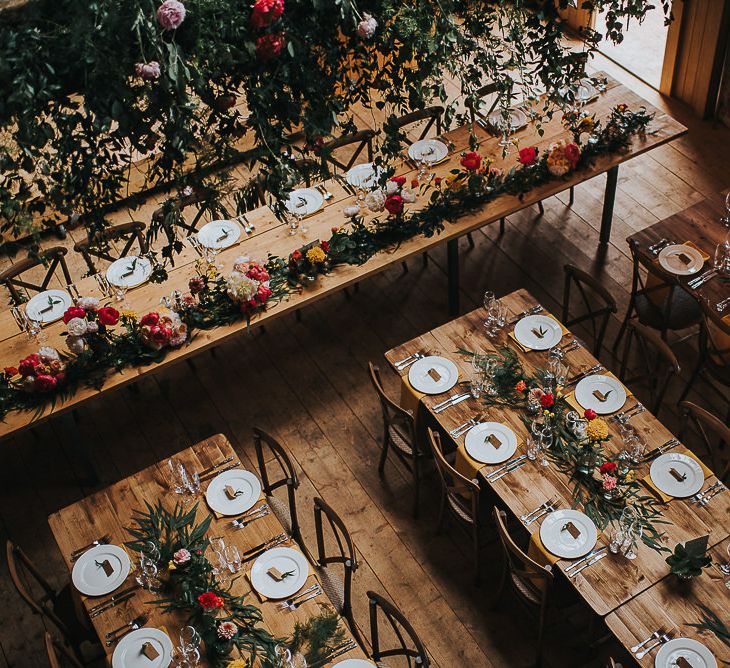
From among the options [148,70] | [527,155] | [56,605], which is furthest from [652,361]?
[148,70]

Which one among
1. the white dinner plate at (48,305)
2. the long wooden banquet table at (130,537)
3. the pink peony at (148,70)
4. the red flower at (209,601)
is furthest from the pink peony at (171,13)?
the white dinner plate at (48,305)

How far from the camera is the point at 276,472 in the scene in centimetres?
574

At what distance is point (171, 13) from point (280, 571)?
2703mm

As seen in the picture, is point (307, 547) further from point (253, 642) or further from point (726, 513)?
point (726, 513)

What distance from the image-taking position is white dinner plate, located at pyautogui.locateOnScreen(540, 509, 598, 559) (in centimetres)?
440

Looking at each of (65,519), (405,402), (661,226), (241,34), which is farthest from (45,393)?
(661,226)

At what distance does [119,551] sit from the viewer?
4.52 m

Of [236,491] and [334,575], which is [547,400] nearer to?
[334,575]

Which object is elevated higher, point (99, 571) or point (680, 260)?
point (680, 260)

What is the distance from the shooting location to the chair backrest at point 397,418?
5059 millimetres

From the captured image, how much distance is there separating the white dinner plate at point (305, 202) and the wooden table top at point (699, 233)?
2.06 meters

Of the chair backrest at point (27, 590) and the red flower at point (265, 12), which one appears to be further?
the chair backrest at point (27, 590)

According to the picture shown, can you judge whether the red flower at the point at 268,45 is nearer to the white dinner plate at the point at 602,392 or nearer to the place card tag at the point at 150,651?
the place card tag at the point at 150,651

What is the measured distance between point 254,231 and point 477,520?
8.03 feet
